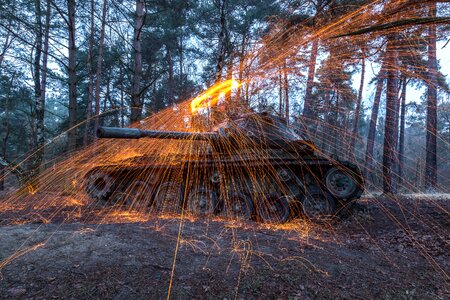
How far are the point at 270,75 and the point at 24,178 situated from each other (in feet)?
31.0

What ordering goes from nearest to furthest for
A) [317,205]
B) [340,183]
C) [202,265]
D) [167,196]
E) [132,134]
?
1. [202,265]
2. [132,134]
3. [340,183]
4. [317,205]
5. [167,196]

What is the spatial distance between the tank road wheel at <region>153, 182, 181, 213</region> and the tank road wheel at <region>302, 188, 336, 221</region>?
3422 millimetres

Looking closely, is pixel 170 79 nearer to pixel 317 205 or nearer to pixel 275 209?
pixel 275 209

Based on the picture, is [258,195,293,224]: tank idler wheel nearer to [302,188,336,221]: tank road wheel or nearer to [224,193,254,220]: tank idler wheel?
[224,193,254,220]: tank idler wheel

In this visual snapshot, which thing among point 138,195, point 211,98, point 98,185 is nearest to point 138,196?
point 138,195

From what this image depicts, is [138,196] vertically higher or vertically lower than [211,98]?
lower

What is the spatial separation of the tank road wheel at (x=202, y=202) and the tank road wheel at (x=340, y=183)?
287 cm

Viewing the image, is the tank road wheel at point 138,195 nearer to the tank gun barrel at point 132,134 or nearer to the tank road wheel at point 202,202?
the tank road wheel at point 202,202

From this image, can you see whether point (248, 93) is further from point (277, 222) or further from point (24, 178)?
point (24, 178)

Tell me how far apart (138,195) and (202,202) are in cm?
221

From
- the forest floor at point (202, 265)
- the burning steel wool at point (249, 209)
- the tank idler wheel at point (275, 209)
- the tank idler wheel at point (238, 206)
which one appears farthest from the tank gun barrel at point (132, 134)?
the tank idler wheel at point (275, 209)

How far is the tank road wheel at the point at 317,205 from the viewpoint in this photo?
692 centimetres

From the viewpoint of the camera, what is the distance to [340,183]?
6.86 metres

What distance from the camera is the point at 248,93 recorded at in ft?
17.4
